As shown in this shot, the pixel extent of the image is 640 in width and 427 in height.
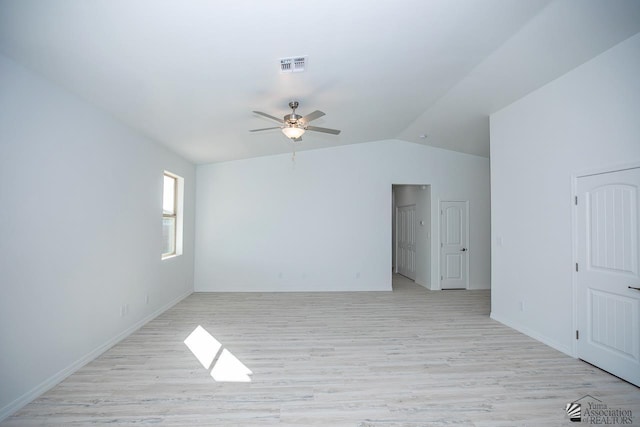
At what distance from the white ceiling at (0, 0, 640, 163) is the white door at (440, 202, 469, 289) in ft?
9.76

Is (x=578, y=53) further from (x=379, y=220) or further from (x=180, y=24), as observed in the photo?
(x=379, y=220)

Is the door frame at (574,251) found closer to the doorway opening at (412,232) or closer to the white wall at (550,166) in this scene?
the white wall at (550,166)

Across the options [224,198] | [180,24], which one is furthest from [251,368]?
[224,198]

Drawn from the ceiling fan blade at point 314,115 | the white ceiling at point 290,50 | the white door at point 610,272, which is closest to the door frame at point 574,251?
the white door at point 610,272

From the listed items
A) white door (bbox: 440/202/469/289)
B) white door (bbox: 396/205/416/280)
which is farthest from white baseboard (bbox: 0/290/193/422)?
white door (bbox: 396/205/416/280)

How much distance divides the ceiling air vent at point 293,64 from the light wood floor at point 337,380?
9.35 ft

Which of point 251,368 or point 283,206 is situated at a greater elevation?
point 283,206

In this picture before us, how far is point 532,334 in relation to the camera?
3760 millimetres

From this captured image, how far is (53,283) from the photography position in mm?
2629

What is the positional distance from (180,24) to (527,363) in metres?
4.23

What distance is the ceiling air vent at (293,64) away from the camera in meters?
2.75

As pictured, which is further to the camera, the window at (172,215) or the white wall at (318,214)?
the white wall at (318,214)

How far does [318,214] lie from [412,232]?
2.66 meters

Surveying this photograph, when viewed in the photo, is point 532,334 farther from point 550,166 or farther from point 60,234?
point 60,234
